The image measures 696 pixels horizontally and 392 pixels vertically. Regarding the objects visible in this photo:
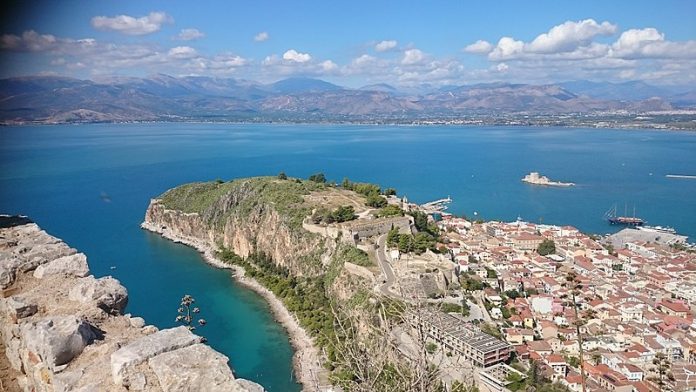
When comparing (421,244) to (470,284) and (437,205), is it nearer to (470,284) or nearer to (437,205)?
(470,284)

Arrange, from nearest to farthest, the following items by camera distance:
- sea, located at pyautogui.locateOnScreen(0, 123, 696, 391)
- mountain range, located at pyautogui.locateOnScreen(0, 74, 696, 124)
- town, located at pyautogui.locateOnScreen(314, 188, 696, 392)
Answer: town, located at pyautogui.locateOnScreen(314, 188, 696, 392), sea, located at pyautogui.locateOnScreen(0, 123, 696, 391), mountain range, located at pyautogui.locateOnScreen(0, 74, 696, 124)

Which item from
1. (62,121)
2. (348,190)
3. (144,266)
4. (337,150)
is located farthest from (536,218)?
(62,121)

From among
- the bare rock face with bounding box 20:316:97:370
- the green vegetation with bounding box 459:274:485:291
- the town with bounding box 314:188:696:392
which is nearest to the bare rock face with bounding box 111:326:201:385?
the bare rock face with bounding box 20:316:97:370

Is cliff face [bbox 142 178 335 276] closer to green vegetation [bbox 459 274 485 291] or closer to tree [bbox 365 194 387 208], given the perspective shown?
tree [bbox 365 194 387 208]

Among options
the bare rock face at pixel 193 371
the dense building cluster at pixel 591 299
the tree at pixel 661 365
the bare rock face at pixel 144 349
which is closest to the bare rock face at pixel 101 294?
the bare rock face at pixel 144 349

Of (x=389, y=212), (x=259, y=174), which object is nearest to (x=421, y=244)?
(x=389, y=212)

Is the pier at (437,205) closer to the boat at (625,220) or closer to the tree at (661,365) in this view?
A: the boat at (625,220)

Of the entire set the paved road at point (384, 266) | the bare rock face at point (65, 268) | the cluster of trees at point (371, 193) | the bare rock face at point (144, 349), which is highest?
the bare rock face at point (65, 268)
